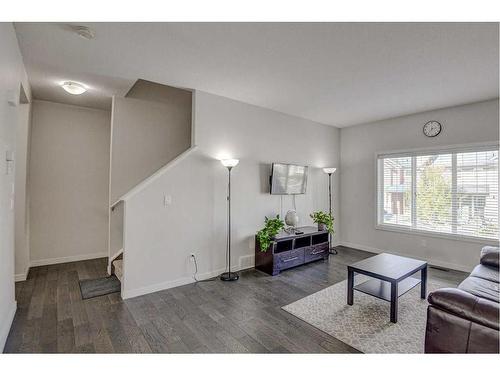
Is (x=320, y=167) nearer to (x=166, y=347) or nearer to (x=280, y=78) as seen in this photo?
(x=280, y=78)

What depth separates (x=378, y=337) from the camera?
227 cm

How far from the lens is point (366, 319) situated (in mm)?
2564

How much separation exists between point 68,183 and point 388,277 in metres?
5.02

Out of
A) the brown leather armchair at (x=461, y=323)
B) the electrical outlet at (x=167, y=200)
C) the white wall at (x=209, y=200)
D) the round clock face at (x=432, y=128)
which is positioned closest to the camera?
the brown leather armchair at (x=461, y=323)

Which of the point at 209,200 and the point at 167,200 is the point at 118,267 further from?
the point at 209,200

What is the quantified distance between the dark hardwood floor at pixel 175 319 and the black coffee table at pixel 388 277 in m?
0.63

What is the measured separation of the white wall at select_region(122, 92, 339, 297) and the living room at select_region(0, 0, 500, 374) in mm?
24

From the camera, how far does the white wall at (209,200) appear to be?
126 inches

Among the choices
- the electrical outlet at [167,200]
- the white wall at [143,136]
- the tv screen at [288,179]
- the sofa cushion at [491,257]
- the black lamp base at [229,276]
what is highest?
the white wall at [143,136]

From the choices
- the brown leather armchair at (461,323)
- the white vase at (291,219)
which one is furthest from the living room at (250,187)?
the white vase at (291,219)

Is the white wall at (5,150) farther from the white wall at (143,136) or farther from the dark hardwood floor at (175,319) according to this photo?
the white wall at (143,136)

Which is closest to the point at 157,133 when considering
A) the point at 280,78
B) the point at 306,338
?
the point at 280,78

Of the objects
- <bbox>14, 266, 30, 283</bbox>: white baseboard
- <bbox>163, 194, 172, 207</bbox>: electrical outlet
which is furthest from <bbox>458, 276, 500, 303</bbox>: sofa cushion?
<bbox>14, 266, 30, 283</bbox>: white baseboard

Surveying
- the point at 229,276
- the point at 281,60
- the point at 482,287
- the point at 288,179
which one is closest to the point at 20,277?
the point at 229,276
